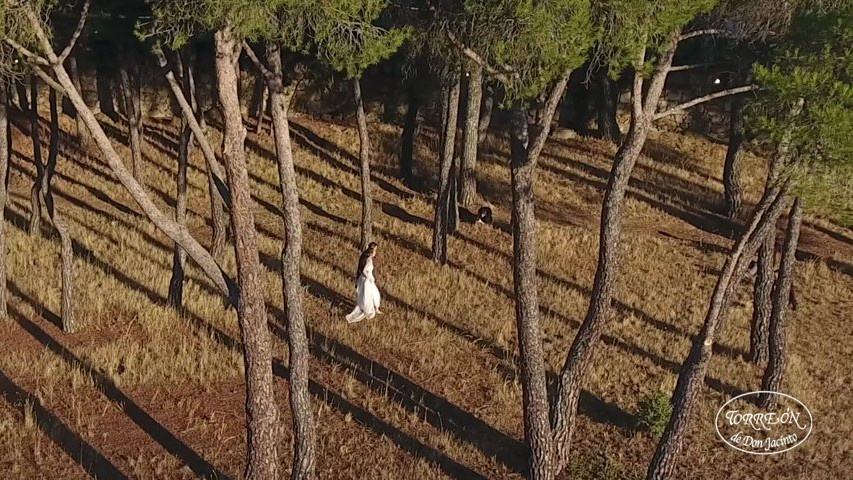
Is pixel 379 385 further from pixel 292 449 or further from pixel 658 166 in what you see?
pixel 658 166

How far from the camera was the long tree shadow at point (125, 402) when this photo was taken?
10.1 metres

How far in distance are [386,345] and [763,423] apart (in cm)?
590

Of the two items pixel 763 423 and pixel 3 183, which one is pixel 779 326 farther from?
pixel 3 183

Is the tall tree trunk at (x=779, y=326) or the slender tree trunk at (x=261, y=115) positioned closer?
the tall tree trunk at (x=779, y=326)

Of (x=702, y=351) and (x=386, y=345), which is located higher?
(x=702, y=351)

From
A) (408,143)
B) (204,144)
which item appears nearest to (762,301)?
(204,144)

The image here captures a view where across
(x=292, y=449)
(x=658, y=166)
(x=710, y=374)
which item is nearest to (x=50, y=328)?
(x=292, y=449)

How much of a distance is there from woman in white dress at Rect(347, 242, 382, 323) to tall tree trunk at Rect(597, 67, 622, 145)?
18.9 m

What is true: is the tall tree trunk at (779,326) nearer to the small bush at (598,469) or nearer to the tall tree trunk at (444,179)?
the small bush at (598,469)

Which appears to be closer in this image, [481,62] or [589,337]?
[481,62]

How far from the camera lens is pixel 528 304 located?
32.2ft

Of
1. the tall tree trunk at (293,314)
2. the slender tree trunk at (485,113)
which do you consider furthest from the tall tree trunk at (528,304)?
the slender tree trunk at (485,113)

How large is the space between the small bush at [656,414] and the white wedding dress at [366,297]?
16.6 feet

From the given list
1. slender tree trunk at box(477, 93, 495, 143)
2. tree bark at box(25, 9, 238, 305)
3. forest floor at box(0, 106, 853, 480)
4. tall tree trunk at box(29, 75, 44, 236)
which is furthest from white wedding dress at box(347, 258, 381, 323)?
slender tree trunk at box(477, 93, 495, 143)
